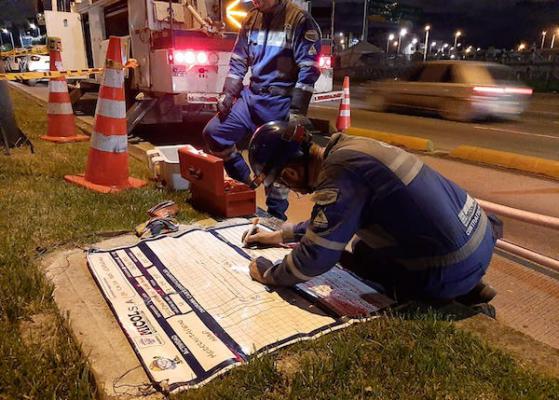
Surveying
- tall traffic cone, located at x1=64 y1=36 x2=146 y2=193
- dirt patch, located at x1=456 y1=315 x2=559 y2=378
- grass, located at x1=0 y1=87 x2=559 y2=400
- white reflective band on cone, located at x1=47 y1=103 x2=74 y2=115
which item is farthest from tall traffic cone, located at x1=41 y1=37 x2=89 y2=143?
dirt patch, located at x1=456 y1=315 x2=559 y2=378

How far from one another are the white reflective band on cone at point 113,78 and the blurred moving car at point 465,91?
944cm

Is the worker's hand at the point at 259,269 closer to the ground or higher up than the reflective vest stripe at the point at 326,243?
closer to the ground

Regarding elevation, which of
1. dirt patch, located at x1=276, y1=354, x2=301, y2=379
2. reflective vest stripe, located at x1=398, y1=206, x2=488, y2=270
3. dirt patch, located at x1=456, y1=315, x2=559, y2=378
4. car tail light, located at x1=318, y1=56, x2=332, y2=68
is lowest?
dirt patch, located at x1=276, y1=354, x2=301, y2=379

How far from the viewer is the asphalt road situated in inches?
346

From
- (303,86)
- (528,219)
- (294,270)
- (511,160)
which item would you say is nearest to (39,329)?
(294,270)

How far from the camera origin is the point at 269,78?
391 centimetres

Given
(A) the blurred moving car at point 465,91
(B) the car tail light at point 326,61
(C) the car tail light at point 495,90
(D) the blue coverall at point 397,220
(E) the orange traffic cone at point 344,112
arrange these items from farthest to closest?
(A) the blurred moving car at point 465,91, (C) the car tail light at point 495,90, (E) the orange traffic cone at point 344,112, (B) the car tail light at point 326,61, (D) the blue coverall at point 397,220

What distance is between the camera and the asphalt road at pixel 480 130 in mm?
8781

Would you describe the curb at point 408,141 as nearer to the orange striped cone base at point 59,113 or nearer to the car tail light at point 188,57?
the car tail light at point 188,57

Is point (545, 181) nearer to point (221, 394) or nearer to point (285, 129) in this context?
point (285, 129)

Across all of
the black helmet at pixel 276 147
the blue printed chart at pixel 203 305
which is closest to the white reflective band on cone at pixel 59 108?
the blue printed chart at pixel 203 305

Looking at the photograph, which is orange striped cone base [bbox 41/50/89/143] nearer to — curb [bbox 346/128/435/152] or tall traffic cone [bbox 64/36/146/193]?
tall traffic cone [bbox 64/36/146/193]

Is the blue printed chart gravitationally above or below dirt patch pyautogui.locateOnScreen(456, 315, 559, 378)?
above

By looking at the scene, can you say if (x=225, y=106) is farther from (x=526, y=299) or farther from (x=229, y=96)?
(x=526, y=299)
